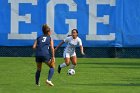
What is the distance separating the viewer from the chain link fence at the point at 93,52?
41.1 metres

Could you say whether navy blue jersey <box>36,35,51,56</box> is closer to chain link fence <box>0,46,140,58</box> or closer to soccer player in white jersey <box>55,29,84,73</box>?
soccer player in white jersey <box>55,29,84,73</box>

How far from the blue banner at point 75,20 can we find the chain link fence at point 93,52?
379 millimetres

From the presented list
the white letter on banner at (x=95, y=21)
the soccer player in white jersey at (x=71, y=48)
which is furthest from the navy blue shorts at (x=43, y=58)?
the white letter on banner at (x=95, y=21)

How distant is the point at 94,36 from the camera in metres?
41.4

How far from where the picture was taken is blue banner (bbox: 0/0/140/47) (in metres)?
41.1

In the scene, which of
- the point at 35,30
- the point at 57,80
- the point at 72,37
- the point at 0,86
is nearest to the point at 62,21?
the point at 35,30

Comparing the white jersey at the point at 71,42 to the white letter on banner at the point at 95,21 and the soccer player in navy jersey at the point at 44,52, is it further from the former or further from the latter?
the white letter on banner at the point at 95,21

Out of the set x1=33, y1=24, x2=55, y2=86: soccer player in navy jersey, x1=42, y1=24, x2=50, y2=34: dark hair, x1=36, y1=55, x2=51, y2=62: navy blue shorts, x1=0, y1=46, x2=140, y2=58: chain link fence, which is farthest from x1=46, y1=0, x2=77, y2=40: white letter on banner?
x1=42, y1=24, x2=50, y2=34: dark hair

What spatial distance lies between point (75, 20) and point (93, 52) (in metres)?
2.28

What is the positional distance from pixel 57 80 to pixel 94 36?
742 inches

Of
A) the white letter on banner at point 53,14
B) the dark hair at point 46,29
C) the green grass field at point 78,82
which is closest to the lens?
the green grass field at point 78,82

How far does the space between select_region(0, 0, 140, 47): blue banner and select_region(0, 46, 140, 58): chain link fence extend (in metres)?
0.38

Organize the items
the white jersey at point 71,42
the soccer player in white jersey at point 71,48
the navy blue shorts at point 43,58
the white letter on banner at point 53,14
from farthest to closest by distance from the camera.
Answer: the white letter on banner at point 53,14 < the white jersey at point 71,42 < the soccer player in white jersey at point 71,48 < the navy blue shorts at point 43,58

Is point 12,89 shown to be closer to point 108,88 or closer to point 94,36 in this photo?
point 108,88
